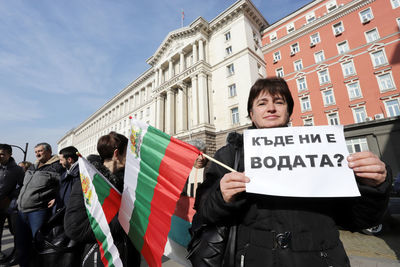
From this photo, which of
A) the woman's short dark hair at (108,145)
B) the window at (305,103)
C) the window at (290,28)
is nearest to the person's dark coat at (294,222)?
the woman's short dark hair at (108,145)

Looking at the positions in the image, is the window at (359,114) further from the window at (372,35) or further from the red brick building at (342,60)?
the window at (372,35)

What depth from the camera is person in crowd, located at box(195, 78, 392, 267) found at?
1008 mm

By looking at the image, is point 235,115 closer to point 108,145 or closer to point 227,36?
point 227,36

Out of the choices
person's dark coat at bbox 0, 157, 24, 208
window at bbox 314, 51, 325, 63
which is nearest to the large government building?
window at bbox 314, 51, 325, 63

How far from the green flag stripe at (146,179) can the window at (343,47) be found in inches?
891

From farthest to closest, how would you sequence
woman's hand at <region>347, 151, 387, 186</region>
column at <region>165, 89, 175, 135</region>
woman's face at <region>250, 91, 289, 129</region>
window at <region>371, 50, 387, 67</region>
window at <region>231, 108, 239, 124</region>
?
column at <region>165, 89, 175, 135</region> → window at <region>231, 108, 239, 124</region> → window at <region>371, 50, 387, 67</region> → woman's face at <region>250, 91, 289, 129</region> → woman's hand at <region>347, 151, 387, 186</region>

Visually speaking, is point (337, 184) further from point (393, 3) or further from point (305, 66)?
point (393, 3)

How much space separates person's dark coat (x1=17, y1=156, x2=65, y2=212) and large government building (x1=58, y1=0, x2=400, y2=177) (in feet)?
52.5

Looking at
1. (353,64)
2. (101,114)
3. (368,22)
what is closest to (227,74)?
(353,64)

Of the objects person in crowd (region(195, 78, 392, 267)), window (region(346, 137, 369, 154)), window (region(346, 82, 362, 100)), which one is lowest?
person in crowd (region(195, 78, 392, 267))

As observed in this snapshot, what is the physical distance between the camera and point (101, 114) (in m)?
50.1

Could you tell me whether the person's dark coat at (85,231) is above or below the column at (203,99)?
below

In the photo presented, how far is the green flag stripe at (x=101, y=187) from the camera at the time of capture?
1792mm

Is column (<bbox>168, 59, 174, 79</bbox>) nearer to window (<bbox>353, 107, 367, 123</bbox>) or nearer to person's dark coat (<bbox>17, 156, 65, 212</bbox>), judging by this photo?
window (<bbox>353, 107, 367, 123</bbox>)
